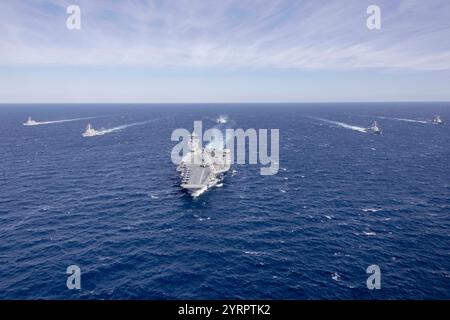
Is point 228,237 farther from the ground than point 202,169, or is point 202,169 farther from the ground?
point 202,169

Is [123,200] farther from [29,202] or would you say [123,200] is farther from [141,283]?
[141,283]

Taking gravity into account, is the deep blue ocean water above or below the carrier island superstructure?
below

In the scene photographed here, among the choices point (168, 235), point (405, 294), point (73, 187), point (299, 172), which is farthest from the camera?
point (299, 172)

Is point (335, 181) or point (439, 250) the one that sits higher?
point (335, 181)

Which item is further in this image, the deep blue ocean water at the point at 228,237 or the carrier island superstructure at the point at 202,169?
the carrier island superstructure at the point at 202,169

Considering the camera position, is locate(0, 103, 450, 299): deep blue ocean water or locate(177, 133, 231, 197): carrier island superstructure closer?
locate(0, 103, 450, 299): deep blue ocean water

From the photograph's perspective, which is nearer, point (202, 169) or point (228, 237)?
point (228, 237)

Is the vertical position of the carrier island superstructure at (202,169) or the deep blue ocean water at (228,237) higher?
the carrier island superstructure at (202,169)
